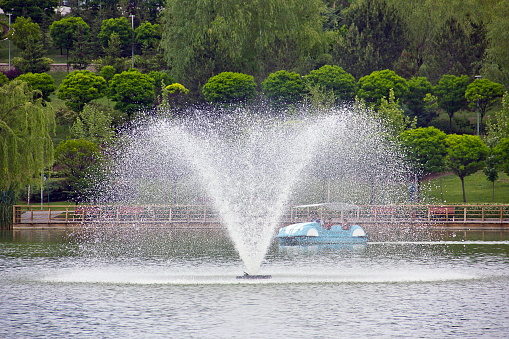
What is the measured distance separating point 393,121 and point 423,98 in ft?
69.9

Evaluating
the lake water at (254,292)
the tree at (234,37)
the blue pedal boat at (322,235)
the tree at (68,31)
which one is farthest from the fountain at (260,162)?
the tree at (68,31)

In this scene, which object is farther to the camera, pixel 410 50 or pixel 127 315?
pixel 410 50

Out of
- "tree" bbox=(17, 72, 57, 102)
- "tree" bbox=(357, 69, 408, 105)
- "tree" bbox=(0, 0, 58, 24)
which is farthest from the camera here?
"tree" bbox=(0, 0, 58, 24)

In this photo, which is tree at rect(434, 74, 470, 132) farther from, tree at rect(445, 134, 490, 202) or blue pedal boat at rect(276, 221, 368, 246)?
blue pedal boat at rect(276, 221, 368, 246)

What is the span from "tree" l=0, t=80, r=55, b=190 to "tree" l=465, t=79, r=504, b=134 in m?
54.6

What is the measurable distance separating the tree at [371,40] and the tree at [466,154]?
1169 inches

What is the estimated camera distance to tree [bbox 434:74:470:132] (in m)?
88.1

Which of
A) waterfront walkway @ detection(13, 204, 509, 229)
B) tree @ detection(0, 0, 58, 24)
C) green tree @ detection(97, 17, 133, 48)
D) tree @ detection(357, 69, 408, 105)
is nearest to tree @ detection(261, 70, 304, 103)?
tree @ detection(357, 69, 408, 105)

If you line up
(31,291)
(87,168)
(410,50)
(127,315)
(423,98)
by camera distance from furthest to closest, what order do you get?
(410,50) → (423,98) → (87,168) → (31,291) → (127,315)

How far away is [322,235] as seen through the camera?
46.0 meters

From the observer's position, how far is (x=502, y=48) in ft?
296

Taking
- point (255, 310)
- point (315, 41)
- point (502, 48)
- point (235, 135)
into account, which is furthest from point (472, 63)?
point (255, 310)

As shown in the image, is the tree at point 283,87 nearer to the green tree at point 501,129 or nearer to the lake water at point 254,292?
the green tree at point 501,129

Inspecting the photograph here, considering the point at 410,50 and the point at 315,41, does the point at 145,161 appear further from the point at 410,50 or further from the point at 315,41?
the point at 410,50
